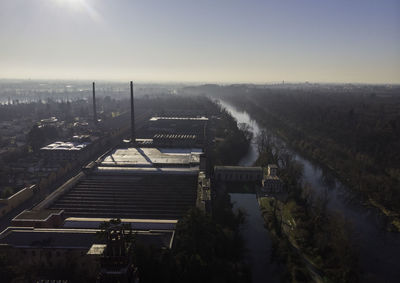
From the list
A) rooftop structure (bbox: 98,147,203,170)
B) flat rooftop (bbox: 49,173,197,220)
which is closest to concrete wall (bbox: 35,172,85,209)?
flat rooftop (bbox: 49,173,197,220)

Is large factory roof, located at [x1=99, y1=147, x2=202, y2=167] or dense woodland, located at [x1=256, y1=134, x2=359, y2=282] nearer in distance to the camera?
dense woodland, located at [x1=256, y1=134, x2=359, y2=282]

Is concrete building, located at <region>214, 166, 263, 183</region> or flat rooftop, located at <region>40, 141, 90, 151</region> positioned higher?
flat rooftop, located at <region>40, 141, 90, 151</region>

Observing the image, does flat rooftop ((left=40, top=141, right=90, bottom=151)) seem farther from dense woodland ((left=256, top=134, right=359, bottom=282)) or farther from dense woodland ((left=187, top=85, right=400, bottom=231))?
dense woodland ((left=187, top=85, right=400, bottom=231))

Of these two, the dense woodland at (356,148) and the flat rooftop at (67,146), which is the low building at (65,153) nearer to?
the flat rooftop at (67,146)

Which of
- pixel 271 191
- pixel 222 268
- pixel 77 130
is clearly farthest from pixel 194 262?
pixel 77 130

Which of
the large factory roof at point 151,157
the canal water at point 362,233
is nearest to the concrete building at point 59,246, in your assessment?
the canal water at point 362,233

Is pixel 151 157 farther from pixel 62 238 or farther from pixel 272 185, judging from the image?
A: pixel 62 238

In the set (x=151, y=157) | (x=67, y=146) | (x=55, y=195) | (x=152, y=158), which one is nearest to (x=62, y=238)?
(x=55, y=195)

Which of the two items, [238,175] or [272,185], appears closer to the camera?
[272,185]
